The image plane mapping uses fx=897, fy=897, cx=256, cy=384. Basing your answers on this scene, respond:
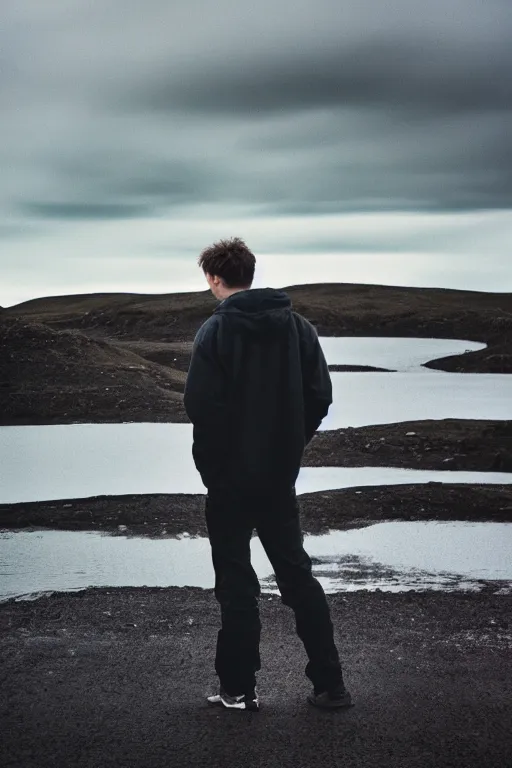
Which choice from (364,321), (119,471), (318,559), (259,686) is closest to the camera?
(259,686)

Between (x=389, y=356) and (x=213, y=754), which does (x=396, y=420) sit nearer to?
(x=213, y=754)

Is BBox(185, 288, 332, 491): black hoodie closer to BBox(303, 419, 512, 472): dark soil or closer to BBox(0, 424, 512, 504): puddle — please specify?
BBox(0, 424, 512, 504): puddle

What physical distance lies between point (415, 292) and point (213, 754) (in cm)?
10958

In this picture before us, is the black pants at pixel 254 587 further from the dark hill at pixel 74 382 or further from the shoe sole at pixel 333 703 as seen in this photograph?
the dark hill at pixel 74 382

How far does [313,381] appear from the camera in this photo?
4219mm

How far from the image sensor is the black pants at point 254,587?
4.12 meters

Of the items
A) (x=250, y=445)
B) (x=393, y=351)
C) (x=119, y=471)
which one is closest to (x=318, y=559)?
(x=250, y=445)

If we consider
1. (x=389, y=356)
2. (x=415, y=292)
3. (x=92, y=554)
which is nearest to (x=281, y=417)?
(x=92, y=554)

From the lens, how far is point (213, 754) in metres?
3.69

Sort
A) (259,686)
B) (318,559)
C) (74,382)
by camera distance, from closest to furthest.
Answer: (259,686), (318,559), (74,382)

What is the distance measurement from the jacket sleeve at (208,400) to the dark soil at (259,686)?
3.90ft

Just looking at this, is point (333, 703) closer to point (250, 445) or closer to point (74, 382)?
point (250, 445)

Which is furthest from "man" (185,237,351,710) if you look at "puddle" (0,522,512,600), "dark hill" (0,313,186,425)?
"dark hill" (0,313,186,425)

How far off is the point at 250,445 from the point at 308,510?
6.09m
